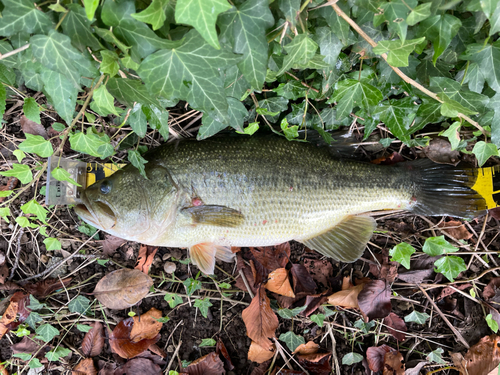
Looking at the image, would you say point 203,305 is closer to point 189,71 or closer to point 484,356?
point 189,71

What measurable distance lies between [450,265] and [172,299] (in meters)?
2.32

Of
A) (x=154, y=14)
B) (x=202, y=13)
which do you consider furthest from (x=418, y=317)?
(x=154, y=14)

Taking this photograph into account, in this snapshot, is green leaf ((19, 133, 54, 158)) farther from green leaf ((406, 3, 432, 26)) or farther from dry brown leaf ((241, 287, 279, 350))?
green leaf ((406, 3, 432, 26))

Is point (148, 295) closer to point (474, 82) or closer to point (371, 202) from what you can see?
point (371, 202)

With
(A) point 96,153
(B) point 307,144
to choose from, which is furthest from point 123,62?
(B) point 307,144

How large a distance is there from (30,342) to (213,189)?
2204 millimetres

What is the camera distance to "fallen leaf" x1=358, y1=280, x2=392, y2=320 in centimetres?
250

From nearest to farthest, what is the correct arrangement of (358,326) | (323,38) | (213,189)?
(323,38), (213,189), (358,326)

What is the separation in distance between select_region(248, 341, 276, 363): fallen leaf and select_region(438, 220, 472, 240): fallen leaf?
1.82 meters

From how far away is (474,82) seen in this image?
1.77m

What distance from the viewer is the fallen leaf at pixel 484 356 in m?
2.48

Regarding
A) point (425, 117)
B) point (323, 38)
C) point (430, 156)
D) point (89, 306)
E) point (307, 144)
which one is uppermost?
point (323, 38)

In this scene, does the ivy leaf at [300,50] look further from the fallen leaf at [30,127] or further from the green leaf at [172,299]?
the fallen leaf at [30,127]

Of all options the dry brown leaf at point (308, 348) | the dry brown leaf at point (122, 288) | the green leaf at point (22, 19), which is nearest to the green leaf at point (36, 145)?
the green leaf at point (22, 19)
